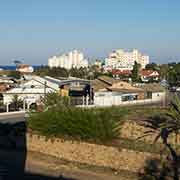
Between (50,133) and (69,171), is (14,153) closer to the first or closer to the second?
(50,133)

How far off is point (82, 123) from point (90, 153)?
6.45ft

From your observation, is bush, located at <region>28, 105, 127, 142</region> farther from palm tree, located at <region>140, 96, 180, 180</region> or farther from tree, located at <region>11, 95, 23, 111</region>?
tree, located at <region>11, 95, 23, 111</region>

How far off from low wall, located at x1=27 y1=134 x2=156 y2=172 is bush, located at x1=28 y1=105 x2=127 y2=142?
0.54 meters

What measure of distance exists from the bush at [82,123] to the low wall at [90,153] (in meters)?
0.54

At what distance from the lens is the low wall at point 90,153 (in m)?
19.4

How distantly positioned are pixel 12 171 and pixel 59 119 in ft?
14.9

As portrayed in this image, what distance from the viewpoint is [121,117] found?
23344 mm

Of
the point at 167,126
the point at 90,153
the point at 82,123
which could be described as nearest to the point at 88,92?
the point at 82,123

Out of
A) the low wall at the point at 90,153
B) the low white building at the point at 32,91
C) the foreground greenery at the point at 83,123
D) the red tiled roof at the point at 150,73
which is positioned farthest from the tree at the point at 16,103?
the red tiled roof at the point at 150,73

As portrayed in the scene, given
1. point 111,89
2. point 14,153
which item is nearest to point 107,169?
point 14,153

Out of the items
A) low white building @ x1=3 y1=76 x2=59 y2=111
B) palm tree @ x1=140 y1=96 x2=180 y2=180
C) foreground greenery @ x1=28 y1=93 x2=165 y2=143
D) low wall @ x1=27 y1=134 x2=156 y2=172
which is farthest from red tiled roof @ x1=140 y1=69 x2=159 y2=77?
palm tree @ x1=140 y1=96 x2=180 y2=180

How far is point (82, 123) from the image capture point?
894 inches

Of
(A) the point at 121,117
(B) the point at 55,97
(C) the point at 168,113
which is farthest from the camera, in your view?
(B) the point at 55,97

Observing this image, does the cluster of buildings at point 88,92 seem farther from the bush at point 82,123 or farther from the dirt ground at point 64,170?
the dirt ground at point 64,170
